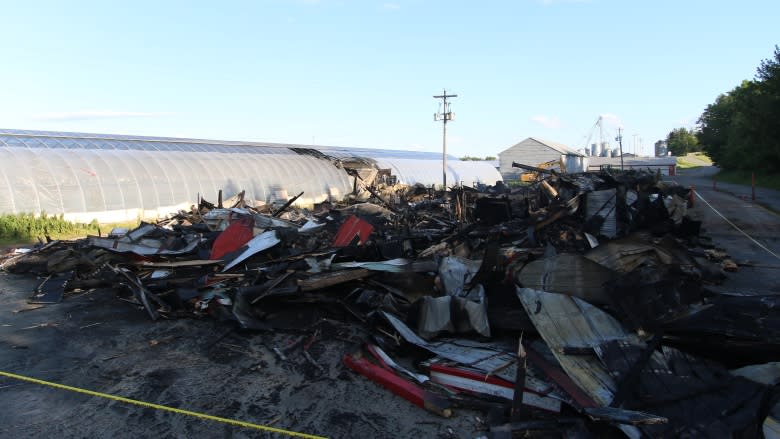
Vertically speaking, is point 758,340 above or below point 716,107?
below

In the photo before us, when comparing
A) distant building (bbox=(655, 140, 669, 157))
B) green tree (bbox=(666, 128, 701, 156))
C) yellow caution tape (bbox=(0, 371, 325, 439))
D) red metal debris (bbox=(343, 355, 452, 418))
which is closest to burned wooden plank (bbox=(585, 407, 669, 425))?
red metal debris (bbox=(343, 355, 452, 418))

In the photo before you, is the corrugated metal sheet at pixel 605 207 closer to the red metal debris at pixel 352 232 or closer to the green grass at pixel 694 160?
the red metal debris at pixel 352 232

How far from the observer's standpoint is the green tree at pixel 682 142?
404ft

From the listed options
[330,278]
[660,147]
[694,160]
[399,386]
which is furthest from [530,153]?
[660,147]

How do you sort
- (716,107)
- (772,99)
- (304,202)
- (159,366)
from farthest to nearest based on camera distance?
1. (716,107)
2. (772,99)
3. (304,202)
4. (159,366)

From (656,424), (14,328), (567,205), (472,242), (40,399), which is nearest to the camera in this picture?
(656,424)

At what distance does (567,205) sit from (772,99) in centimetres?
3088

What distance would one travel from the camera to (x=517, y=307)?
5.92 meters

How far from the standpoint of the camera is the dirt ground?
452 cm

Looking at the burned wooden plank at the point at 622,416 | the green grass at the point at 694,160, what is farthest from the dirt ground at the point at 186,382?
the green grass at the point at 694,160

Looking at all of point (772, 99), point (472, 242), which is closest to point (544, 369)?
point (472, 242)

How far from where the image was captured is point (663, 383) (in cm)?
436

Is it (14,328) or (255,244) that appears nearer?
(14,328)

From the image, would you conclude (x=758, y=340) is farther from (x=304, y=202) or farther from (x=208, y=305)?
(x=304, y=202)
